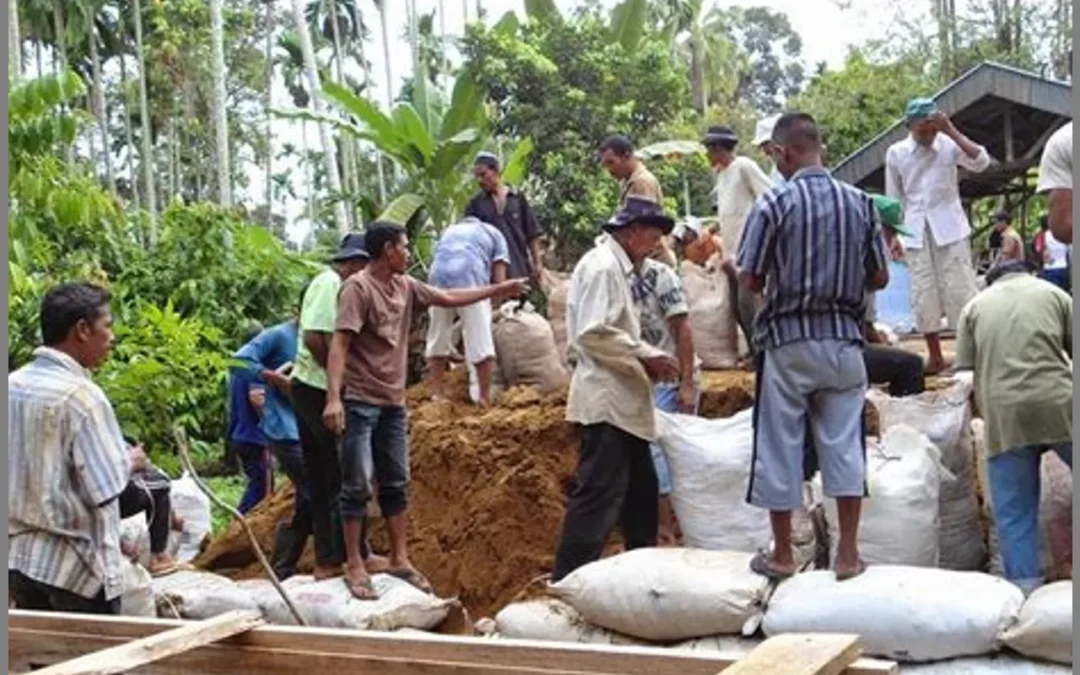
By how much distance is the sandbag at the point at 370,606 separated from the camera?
5395 mm

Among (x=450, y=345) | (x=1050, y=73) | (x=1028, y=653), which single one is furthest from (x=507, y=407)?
(x=1050, y=73)

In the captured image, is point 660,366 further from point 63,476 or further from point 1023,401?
point 63,476

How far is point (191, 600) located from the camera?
5.97 meters

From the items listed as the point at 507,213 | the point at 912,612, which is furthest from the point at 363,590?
the point at 507,213

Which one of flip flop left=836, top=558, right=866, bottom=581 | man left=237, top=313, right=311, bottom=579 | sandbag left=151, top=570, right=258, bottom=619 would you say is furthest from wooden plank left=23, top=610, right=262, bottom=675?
man left=237, top=313, right=311, bottom=579

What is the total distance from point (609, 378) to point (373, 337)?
999 millimetres

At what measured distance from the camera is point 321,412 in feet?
18.7

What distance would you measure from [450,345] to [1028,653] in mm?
4148

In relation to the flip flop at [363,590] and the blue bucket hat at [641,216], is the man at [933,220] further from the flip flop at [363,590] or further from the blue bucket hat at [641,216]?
the flip flop at [363,590]

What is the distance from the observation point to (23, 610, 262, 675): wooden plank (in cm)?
223

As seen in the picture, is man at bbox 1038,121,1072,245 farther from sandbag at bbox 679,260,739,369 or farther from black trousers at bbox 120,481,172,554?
sandbag at bbox 679,260,739,369

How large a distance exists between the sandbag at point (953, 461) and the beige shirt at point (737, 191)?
1.72 meters

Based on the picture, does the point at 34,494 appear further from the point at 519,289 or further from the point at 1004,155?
the point at 1004,155

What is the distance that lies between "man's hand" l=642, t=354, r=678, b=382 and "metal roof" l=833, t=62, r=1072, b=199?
243 inches
